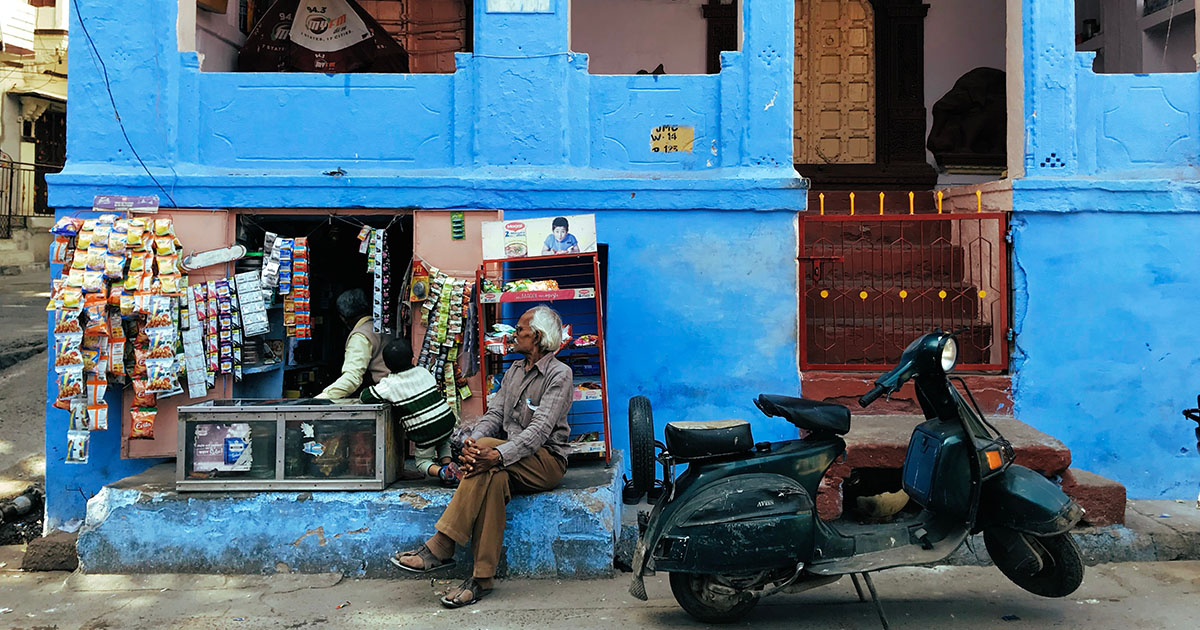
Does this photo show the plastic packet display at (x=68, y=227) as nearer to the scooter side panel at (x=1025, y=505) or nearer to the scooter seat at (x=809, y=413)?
the scooter seat at (x=809, y=413)

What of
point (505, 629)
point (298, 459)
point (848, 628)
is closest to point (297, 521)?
point (298, 459)

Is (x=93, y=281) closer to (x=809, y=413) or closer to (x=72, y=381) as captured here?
(x=72, y=381)

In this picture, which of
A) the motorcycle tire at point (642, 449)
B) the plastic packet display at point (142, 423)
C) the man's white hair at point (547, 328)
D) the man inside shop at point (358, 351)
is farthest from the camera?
the plastic packet display at point (142, 423)

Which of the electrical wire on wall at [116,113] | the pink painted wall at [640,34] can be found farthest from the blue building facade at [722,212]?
the pink painted wall at [640,34]

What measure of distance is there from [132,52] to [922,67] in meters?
7.64

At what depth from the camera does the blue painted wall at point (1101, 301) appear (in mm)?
6750

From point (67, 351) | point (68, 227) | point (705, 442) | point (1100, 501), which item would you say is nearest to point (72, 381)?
point (67, 351)

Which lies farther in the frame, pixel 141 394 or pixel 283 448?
pixel 141 394

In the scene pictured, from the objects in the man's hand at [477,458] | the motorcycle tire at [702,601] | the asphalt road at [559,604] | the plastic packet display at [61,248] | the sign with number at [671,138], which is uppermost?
the sign with number at [671,138]

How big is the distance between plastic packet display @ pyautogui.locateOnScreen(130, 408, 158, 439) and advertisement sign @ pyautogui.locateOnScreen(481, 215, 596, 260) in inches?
102

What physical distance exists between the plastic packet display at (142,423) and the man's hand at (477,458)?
2.75m

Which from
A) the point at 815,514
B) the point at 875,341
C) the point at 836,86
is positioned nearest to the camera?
the point at 815,514

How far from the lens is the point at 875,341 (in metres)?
7.00

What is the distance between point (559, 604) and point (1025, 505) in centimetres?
241
